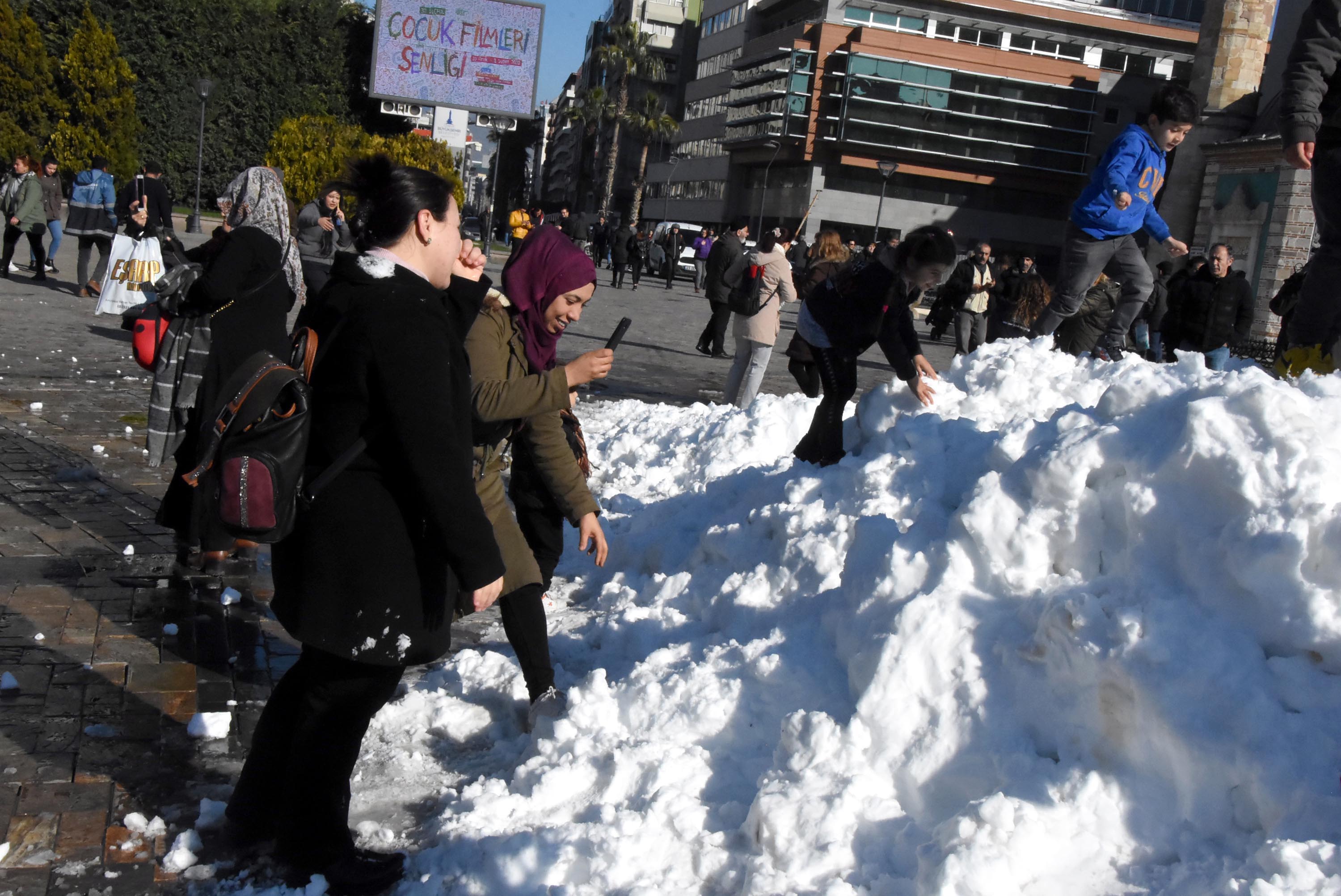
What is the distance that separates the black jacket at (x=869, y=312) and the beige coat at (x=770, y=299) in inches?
115

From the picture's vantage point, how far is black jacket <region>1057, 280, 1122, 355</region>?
9016 mm

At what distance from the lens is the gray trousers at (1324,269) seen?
4.72m

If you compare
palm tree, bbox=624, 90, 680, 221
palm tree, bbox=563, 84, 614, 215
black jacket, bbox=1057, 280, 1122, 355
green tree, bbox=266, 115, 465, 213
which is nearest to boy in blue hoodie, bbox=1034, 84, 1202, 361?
black jacket, bbox=1057, 280, 1122, 355

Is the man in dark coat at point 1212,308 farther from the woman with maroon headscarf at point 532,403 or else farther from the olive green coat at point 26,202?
the olive green coat at point 26,202

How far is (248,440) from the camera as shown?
2695mm

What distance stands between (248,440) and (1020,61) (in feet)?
271

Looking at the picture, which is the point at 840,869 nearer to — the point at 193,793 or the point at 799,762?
the point at 799,762

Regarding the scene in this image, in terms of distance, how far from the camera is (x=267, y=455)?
105 inches

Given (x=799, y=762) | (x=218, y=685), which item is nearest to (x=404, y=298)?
(x=799, y=762)

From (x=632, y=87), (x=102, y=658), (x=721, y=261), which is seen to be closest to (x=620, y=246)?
(x=721, y=261)

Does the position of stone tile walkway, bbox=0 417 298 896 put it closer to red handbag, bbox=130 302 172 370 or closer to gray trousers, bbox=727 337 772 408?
red handbag, bbox=130 302 172 370

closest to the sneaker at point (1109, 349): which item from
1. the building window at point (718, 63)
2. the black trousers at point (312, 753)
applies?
the black trousers at point (312, 753)

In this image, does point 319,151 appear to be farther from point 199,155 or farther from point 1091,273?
point 1091,273

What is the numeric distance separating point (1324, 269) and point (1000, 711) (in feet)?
9.72
